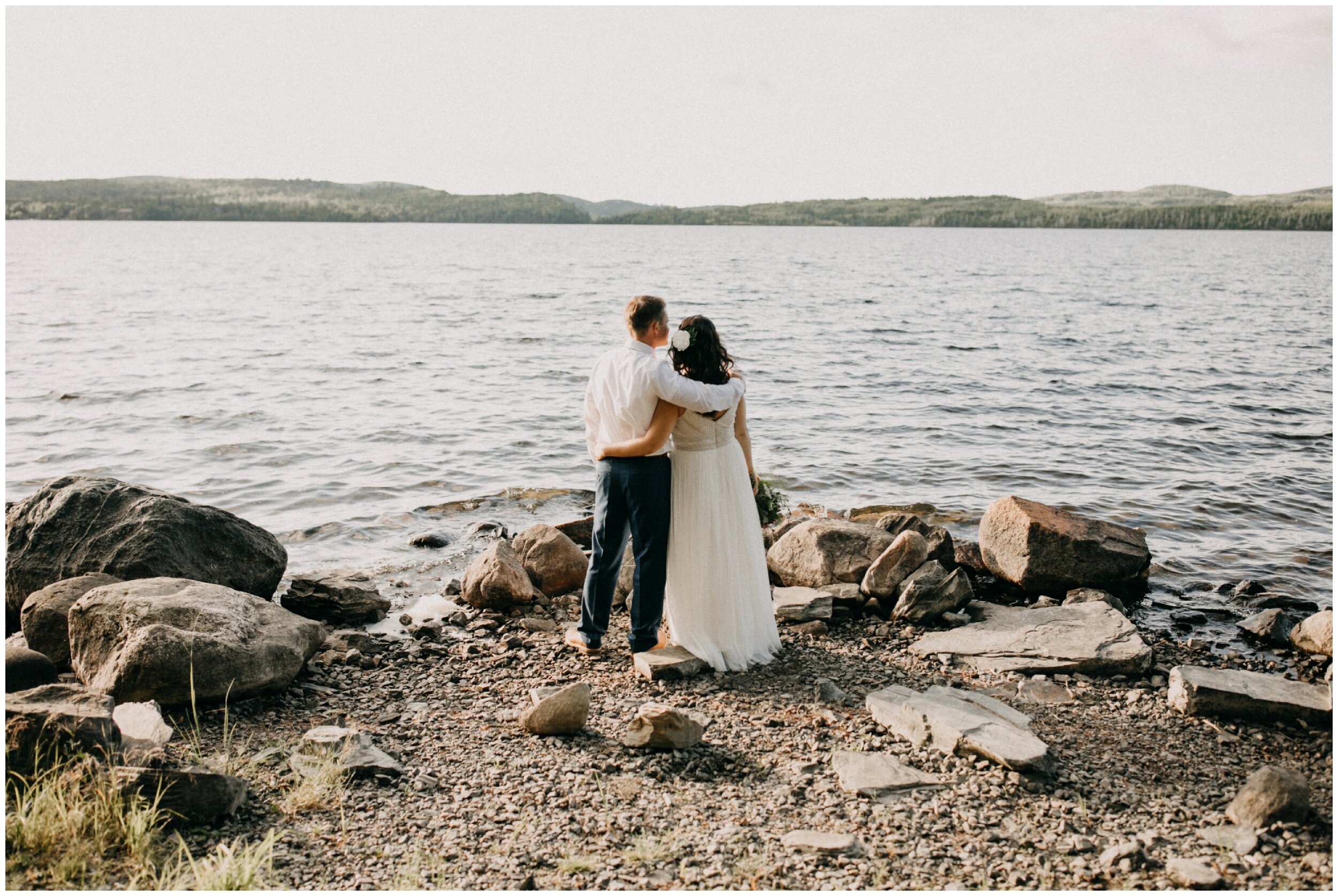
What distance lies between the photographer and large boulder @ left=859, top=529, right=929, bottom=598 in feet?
29.1

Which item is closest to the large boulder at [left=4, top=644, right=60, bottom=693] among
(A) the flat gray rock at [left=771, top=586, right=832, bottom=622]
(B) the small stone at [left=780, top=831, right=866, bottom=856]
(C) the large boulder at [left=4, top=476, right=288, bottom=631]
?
(C) the large boulder at [left=4, top=476, right=288, bottom=631]

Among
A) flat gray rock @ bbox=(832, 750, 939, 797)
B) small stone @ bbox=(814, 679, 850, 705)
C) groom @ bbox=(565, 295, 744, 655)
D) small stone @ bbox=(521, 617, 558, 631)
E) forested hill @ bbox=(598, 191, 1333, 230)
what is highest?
forested hill @ bbox=(598, 191, 1333, 230)

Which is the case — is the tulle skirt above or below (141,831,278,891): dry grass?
above

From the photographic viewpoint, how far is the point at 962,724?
6.07 meters

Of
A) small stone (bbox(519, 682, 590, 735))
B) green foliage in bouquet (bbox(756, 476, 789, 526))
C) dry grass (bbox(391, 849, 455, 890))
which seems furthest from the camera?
green foliage in bouquet (bbox(756, 476, 789, 526))

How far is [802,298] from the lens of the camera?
159 ft

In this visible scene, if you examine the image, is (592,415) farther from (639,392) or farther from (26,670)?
(26,670)

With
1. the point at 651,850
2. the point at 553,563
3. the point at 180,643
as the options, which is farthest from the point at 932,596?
the point at 180,643

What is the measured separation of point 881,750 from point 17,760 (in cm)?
505

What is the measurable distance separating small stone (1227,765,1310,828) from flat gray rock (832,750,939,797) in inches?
65.1

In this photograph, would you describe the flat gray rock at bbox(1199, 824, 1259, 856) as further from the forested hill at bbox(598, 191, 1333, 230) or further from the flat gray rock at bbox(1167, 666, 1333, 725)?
the forested hill at bbox(598, 191, 1333, 230)

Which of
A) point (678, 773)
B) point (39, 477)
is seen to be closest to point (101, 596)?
point (678, 773)

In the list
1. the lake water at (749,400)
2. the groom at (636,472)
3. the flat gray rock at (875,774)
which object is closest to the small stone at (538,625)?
the groom at (636,472)

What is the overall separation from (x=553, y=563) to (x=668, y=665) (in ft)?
8.75
